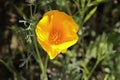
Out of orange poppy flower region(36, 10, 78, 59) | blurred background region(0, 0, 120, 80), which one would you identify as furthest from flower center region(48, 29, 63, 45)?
blurred background region(0, 0, 120, 80)

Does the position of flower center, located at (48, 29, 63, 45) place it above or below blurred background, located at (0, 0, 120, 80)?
above

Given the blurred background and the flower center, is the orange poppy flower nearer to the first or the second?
the flower center

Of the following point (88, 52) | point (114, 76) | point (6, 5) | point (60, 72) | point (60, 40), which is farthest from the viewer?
point (6, 5)

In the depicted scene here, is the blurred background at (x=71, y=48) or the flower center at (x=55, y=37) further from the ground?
the flower center at (x=55, y=37)

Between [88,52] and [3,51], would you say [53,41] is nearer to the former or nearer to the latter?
[88,52]

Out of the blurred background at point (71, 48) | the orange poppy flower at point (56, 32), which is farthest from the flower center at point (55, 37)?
the blurred background at point (71, 48)

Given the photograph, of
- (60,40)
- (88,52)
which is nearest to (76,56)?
(88,52)

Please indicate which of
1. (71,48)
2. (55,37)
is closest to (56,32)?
(55,37)

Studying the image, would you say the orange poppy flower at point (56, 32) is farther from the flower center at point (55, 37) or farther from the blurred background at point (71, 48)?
the blurred background at point (71, 48)
